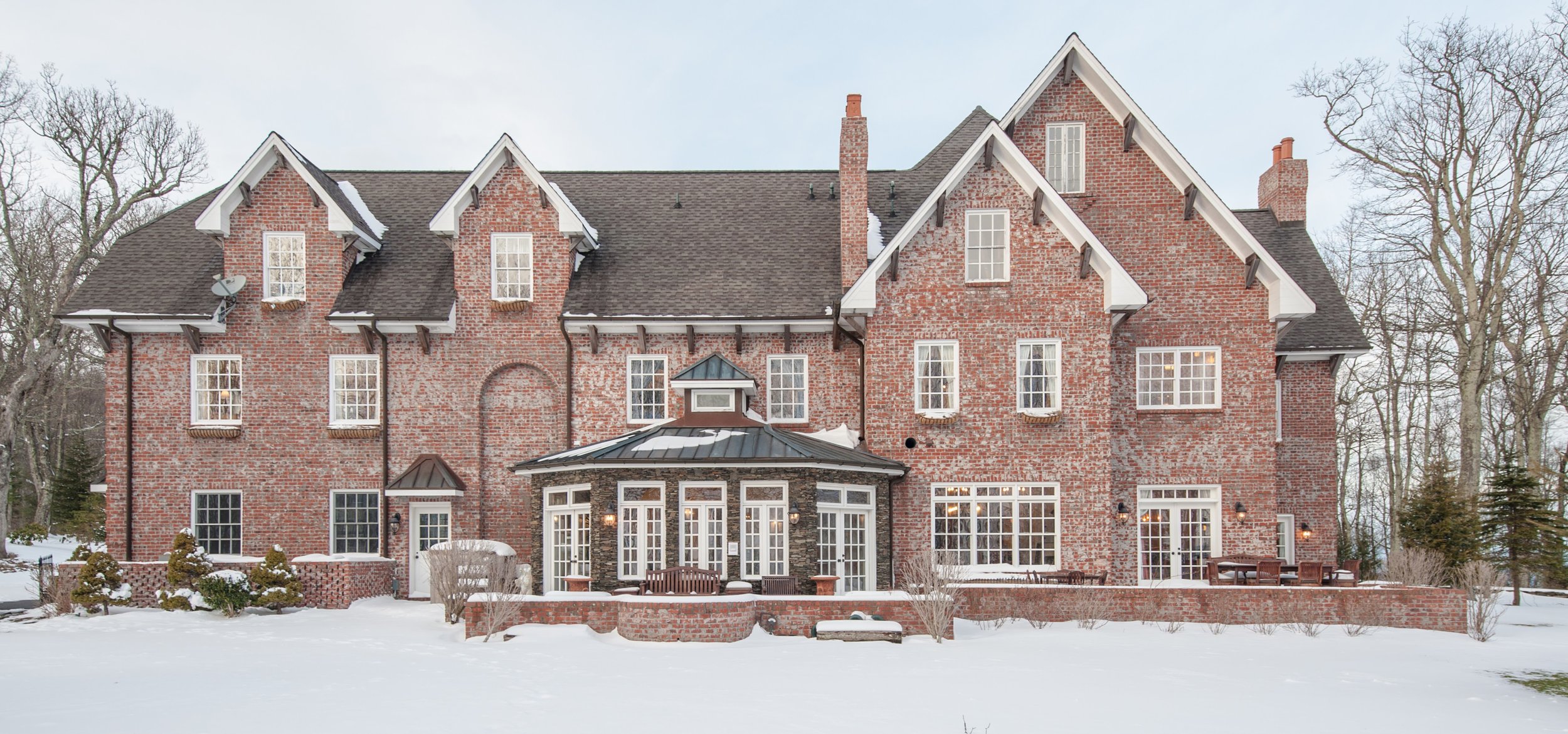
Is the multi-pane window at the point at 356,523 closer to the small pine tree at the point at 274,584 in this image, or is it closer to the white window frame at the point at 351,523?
the white window frame at the point at 351,523

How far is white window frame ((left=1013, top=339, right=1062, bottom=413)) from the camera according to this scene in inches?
865

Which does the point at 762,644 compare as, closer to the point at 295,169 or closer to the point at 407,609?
the point at 407,609

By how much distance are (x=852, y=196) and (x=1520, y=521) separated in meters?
16.8

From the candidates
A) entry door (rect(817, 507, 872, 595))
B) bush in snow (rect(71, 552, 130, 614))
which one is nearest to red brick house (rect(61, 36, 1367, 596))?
entry door (rect(817, 507, 872, 595))

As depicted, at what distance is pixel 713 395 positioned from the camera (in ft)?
72.9

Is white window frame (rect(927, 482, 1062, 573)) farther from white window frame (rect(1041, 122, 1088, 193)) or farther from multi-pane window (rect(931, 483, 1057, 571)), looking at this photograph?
white window frame (rect(1041, 122, 1088, 193))

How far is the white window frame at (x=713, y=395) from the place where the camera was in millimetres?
22141

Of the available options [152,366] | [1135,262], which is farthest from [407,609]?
[1135,262]

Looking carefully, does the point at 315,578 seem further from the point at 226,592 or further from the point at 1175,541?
the point at 1175,541

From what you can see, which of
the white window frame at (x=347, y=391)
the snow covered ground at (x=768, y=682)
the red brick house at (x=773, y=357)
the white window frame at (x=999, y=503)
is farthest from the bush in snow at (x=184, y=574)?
the white window frame at (x=999, y=503)

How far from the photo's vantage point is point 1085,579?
21031 mm

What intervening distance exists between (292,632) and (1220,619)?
623 inches

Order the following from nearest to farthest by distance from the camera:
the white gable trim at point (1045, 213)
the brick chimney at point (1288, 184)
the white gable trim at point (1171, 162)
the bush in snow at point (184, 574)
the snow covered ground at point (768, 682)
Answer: the snow covered ground at point (768, 682)
the bush in snow at point (184, 574)
the white gable trim at point (1045, 213)
the white gable trim at point (1171, 162)
the brick chimney at point (1288, 184)

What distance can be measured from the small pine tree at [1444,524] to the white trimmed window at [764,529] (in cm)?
1501
